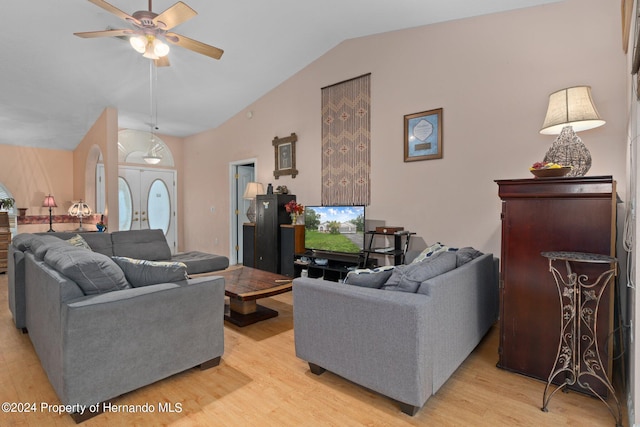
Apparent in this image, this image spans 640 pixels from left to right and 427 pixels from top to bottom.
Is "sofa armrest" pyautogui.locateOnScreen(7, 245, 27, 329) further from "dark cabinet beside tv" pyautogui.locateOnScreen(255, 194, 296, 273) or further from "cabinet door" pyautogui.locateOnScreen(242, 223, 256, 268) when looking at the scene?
"cabinet door" pyautogui.locateOnScreen(242, 223, 256, 268)

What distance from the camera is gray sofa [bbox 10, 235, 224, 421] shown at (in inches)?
67.5

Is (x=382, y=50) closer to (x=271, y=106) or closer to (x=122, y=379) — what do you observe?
(x=271, y=106)

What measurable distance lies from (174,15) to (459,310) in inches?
123

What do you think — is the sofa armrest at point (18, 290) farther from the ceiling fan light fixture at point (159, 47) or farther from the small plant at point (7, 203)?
the small plant at point (7, 203)

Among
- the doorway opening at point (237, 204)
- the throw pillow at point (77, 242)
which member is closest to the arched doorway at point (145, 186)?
the doorway opening at point (237, 204)

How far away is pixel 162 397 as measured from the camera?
1.96 m

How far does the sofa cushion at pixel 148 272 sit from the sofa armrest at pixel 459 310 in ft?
5.29

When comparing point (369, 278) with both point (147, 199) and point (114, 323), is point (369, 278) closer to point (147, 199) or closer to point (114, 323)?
point (114, 323)

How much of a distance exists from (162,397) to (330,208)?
288cm

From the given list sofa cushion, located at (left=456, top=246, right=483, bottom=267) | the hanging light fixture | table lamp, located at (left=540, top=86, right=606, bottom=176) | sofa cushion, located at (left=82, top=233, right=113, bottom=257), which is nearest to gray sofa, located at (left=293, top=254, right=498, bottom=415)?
sofa cushion, located at (left=456, top=246, right=483, bottom=267)

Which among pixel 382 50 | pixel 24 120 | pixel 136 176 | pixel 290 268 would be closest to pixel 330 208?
pixel 290 268

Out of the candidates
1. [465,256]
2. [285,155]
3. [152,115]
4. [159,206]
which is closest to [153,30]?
[285,155]

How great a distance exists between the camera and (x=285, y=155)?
531 cm

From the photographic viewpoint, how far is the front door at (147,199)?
6801mm
